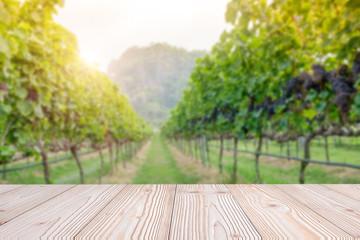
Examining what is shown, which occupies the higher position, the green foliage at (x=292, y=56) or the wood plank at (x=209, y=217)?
the green foliage at (x=292, y=56)

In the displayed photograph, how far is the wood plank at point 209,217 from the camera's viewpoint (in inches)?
29.7

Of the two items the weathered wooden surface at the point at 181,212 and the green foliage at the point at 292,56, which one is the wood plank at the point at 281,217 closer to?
the weathered wooden surface at the point at 181,212

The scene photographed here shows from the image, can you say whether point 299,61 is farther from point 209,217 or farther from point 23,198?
point 23,198

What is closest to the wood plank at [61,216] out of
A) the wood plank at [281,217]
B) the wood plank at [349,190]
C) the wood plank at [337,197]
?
the wood plank at [281,217]

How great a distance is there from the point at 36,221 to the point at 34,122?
10.3ft

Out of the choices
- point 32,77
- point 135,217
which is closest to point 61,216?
point 135,217

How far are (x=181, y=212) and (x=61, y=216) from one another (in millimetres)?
432

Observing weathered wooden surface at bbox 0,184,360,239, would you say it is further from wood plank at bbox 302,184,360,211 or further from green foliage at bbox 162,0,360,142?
green foliage at bbox 162,0,360,142

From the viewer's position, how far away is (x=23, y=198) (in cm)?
121

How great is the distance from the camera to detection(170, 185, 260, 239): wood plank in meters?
0.75

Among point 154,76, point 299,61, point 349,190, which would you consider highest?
point 154,76

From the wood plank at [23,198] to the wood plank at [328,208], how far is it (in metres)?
1.12

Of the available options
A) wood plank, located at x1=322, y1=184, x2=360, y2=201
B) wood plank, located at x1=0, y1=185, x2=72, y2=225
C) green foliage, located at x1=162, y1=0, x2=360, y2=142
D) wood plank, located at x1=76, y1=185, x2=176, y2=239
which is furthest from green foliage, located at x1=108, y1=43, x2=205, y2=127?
wood plank, located at x1=76, y1=185, x2=176, y2=239

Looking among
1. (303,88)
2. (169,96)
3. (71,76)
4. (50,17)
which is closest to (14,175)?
(71,76)
